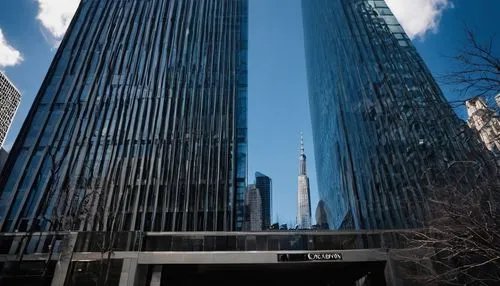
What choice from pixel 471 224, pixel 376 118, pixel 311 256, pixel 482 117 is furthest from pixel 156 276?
pixel 376 118

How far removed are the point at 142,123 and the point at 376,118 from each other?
42774 mm

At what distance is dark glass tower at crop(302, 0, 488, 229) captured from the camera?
46.8 metres

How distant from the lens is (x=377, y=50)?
194 ft

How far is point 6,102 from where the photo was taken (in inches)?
5999

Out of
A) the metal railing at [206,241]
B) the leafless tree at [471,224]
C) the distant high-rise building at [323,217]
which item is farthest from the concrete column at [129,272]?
the distant high-rise building at [323,217]

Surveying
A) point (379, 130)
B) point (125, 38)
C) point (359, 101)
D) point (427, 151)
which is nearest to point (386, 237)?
point (427, 151)

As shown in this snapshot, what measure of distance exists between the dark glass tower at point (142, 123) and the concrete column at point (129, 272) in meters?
17.3

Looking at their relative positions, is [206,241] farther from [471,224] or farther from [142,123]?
[142,123]

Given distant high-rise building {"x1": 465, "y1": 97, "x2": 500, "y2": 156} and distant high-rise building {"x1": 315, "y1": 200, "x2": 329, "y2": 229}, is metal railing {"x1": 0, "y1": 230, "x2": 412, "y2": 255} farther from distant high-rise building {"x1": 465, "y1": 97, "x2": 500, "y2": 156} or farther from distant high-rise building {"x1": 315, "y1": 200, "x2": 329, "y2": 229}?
distant high-rise building {"x1": 315, "y1": 200, "x2": 329, "y2": 229}

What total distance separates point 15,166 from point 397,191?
196 ft

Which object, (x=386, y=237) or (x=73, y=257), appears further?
(x=386, y=237)

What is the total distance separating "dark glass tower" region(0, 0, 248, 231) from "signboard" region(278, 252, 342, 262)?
2241 cm

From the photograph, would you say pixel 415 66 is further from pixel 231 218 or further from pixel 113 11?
pixel 113 11

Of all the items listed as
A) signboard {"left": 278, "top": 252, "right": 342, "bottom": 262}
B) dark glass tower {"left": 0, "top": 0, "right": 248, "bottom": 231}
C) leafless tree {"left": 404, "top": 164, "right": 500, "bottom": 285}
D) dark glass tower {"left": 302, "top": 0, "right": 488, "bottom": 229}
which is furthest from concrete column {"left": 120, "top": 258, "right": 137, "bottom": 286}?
dark glass tower {"left": 302, "top": 0, "right": 488, "bottom": 229}
